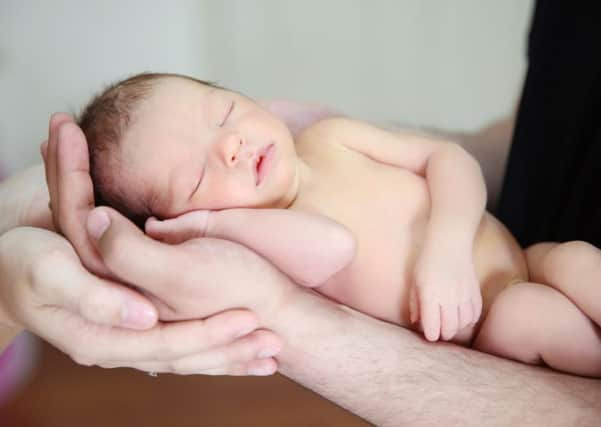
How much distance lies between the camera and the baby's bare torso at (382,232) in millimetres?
869

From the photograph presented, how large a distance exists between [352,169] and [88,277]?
43cm

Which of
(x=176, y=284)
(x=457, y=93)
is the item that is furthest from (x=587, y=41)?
(x=457, y=93)

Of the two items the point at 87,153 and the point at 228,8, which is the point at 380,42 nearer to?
the point at 228,8

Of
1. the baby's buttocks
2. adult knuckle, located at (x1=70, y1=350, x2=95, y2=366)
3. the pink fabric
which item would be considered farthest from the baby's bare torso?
the pink fabric

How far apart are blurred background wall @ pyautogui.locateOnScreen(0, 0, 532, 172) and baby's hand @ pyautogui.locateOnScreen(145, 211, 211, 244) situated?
1451 mm

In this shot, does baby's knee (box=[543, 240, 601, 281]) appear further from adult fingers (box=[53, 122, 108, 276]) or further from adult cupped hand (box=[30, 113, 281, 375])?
adult fingers (box=[53, 122, 108, 276])

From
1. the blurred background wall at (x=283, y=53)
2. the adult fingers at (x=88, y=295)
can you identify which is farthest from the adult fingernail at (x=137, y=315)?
the blurred background wall at (x=283, y=53)

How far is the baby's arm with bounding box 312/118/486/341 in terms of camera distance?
2.61 ft

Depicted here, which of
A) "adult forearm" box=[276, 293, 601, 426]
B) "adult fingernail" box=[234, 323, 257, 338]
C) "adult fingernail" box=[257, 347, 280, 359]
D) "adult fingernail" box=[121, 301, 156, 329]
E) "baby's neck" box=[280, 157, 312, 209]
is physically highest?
"baby's neck" box=[280, 157, 312, 209]

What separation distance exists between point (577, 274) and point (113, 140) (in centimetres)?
60

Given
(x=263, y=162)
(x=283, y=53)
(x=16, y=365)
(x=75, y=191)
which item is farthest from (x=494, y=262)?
(x=16, y=365)

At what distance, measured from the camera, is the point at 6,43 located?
210cm

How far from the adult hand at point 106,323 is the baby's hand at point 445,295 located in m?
0.19

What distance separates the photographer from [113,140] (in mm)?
837
